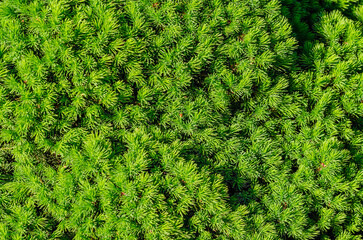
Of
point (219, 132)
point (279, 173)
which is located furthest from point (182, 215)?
point (279, 173)

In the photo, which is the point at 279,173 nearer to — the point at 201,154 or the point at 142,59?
the point at 201,154

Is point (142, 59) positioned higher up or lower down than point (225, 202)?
higher up

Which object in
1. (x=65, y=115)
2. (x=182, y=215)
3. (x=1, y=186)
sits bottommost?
(x=1, y=186)

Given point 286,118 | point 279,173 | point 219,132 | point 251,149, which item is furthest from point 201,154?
point 286,118

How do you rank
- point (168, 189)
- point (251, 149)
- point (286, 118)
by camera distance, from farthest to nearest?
point (286, 118) → point (251, 149) → point (168, 189)

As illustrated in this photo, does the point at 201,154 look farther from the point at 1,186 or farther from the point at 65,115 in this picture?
the point at 1,186

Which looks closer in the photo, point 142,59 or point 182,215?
point 182,215

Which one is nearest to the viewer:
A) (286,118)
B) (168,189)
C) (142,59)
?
(168,189)
